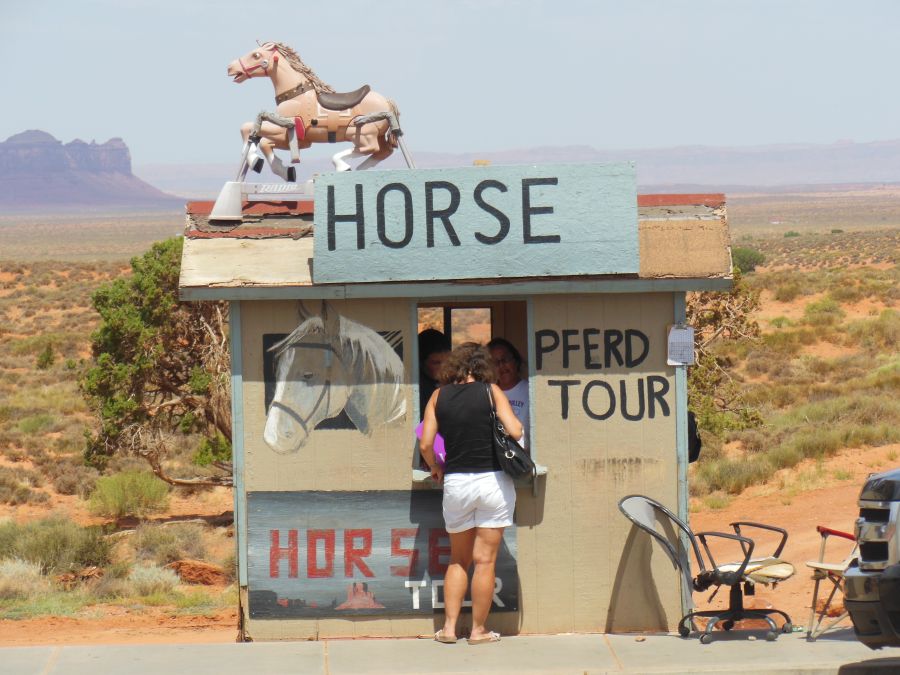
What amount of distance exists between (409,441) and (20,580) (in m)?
5.85

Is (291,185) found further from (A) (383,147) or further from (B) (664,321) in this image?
(B) (664,321)

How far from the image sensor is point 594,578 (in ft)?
22.6

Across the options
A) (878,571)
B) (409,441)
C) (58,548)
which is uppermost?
(409,441)

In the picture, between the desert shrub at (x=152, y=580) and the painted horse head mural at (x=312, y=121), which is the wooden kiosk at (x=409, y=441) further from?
the desert shrub at (x=152, y=580)

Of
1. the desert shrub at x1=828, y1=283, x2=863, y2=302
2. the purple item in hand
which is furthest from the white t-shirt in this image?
the desert shrub at x1=828, y1=283, x2=863, y2=302

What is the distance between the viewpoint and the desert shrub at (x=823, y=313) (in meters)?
31.1

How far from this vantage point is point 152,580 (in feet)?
36.2

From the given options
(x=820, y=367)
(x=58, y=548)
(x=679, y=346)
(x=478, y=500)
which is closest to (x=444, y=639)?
(x=478, y=500)

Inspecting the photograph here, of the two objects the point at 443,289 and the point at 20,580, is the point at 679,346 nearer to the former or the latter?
the point at 443,289

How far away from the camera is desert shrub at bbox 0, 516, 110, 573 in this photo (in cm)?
1182

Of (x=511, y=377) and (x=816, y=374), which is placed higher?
(x=511, y=377)

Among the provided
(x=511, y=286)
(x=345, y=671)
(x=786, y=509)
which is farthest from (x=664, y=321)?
(x=786, y=509)

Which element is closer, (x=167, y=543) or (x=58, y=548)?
(x=58, y=548)

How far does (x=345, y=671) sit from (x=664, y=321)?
2645mm
